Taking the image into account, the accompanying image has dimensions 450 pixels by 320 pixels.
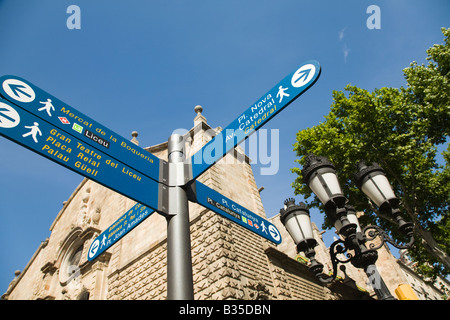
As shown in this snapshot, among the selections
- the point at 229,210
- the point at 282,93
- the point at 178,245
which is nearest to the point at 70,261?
the point at 229,210

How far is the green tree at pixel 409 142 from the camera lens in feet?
41.0

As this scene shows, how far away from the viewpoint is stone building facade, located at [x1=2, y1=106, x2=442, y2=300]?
29.8ft

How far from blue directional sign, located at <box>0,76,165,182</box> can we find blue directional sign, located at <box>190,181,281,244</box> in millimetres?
612

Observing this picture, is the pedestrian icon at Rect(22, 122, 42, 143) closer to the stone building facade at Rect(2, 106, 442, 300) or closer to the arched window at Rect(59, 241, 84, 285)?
the stone building facade at Rect(2, 106, 442, 300)

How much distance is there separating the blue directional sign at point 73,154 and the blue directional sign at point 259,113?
652 mm

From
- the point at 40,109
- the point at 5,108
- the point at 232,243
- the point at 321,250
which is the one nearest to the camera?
the point at 5,108

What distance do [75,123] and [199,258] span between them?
7236 millimetres

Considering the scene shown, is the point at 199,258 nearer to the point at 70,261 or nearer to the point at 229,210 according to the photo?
the point at 229,210

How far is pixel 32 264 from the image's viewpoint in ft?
76.6

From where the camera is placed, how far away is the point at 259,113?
3.49 metres

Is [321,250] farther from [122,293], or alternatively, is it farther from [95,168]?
[95,168]

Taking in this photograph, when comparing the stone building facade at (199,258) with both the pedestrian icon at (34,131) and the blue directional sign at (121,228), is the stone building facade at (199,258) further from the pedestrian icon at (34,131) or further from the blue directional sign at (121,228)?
the pedestrian icon at (34,131)

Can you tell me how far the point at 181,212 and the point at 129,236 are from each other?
1179 cm
